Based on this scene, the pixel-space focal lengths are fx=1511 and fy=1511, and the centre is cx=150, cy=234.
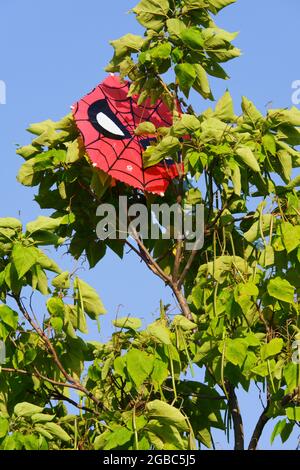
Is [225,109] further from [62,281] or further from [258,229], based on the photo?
[62,281]

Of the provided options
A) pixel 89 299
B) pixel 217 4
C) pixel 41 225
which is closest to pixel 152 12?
pixel 217 4

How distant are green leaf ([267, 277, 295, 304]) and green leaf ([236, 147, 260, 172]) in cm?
124

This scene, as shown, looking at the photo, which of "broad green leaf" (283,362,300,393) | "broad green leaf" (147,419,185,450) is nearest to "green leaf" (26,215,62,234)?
"broad green leaf" (147,419,185,450)

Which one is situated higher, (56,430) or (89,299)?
(89,299)

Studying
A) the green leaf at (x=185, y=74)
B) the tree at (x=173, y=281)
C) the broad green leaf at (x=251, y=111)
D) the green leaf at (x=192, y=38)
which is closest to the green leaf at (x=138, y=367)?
the tree at (x=173, y=281)

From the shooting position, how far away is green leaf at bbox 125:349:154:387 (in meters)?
15.3

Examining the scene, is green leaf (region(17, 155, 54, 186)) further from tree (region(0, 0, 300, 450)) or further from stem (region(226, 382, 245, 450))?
stem (region(226, 382, 245, 450))

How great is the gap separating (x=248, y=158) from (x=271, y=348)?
209 centimetres

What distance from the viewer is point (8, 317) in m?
16.5

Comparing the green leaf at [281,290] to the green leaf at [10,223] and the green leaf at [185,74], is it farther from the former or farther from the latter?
the green leaf at [10,223]

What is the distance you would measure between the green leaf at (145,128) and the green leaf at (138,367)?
3158mm

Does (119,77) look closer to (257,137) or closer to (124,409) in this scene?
(257,137)

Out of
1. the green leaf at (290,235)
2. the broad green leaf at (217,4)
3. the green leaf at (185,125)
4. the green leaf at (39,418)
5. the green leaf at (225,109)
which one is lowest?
the green leaf at (39,418)

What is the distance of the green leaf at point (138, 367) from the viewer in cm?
1530
